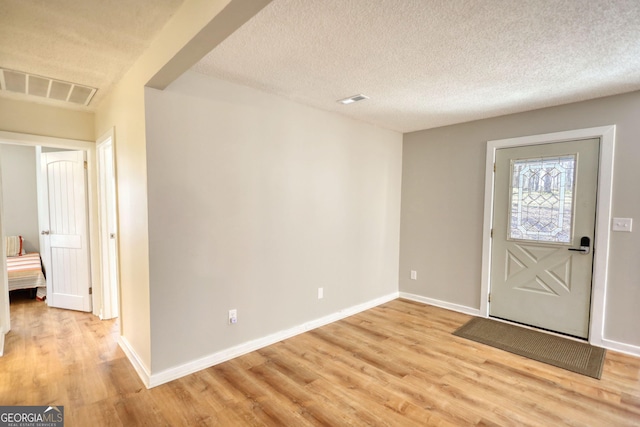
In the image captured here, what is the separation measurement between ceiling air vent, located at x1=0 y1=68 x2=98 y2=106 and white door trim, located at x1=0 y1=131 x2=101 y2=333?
44 cm

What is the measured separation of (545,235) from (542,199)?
388 mm

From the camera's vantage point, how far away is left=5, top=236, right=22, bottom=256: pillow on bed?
15.9ft

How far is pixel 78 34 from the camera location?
1903 mm

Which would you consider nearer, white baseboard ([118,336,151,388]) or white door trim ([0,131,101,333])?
white baseboard ([118,336,151,388])

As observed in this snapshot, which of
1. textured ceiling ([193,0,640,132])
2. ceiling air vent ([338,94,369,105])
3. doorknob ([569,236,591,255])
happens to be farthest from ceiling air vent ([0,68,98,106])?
doorknob ([569,236,591,255])

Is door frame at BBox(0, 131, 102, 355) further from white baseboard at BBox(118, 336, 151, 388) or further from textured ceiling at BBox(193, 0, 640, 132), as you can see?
textured ceiling at BBox(193, 0, 640, 132)

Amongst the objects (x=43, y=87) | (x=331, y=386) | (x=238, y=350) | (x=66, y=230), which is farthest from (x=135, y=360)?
(x=43, y=87)

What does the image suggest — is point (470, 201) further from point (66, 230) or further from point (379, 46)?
point (66, 230)

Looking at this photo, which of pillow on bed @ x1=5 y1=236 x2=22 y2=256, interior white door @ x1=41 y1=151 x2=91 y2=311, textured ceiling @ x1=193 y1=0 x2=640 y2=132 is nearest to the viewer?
textured ceiling @ x1=193 y1=0 x2=640 y2=132

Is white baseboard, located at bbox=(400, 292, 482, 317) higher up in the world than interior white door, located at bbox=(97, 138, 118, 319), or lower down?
lower down

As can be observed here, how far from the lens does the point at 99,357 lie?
265 cm

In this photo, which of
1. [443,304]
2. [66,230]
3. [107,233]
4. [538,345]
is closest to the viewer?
[538,345]

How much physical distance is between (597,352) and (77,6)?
4.71 m


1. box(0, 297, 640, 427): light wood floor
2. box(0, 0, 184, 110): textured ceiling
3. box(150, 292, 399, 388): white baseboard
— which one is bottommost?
box(0, 297, 640, 427): light wood floor
